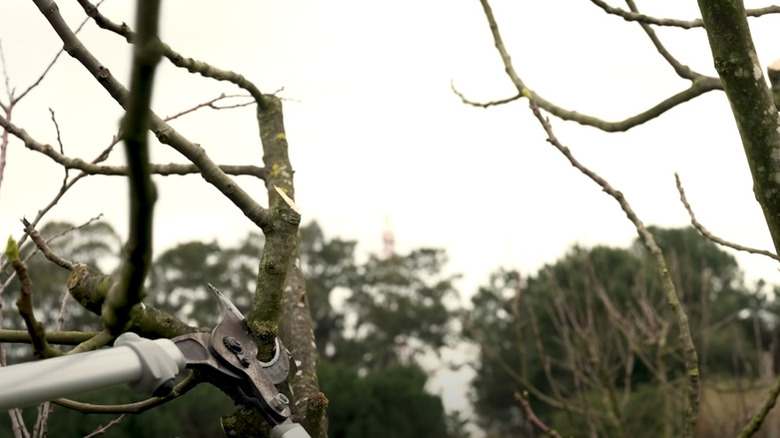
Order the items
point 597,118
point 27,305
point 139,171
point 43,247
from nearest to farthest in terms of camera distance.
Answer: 1. point 139,171
2. point 27,305
3. point 43,247
4. point 597,118

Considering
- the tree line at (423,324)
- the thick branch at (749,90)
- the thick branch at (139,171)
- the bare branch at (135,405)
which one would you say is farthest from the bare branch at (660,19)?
the tree line at (423,324)

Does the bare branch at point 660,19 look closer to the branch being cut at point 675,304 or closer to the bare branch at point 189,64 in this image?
the branch being cut at point 675,304

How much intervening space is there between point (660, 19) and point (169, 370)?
4.69 feet

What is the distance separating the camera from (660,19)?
2018 millimetres

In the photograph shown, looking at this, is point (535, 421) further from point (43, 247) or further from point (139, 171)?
point (139, 171)

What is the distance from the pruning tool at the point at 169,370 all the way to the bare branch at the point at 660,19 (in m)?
1.10

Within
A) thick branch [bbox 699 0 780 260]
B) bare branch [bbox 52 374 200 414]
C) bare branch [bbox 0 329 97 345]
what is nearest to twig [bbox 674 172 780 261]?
thick branch [bbox 699 0 780 260]

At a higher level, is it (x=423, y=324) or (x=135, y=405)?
(x=423, y=324)

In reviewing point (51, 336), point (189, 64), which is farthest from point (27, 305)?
point (189, 64)

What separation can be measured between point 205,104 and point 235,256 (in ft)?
84.0

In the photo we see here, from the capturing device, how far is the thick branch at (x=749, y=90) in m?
1.38

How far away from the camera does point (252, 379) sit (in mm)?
1482

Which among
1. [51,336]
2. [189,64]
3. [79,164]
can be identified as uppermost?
[189,64]

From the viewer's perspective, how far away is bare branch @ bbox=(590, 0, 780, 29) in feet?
6.61
